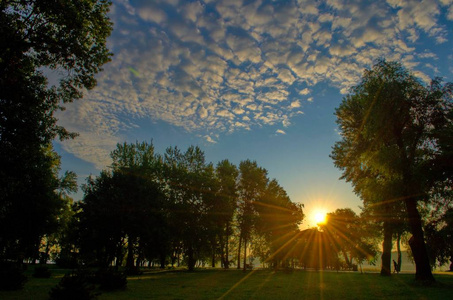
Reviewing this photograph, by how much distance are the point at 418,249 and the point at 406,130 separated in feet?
33.8

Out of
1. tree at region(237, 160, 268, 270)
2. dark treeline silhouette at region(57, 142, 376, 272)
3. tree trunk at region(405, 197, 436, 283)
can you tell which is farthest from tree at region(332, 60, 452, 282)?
tree at region(237, 160, 268, 270)

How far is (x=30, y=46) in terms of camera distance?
1672 cm

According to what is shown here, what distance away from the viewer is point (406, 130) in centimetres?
2298

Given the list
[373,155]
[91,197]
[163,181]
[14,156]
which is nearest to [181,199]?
[163,181]

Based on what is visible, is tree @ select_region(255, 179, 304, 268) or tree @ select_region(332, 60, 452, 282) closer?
tree @ select_region(332, 60, 452, 282)

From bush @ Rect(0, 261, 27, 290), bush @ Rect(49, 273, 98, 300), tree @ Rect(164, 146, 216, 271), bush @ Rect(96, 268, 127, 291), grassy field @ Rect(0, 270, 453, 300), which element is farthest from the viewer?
tree @ Rect(164, 146, 216, 271)

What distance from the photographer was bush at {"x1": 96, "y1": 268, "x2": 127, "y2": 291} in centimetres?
1630

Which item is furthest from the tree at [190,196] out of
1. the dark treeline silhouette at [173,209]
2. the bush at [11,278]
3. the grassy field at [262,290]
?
the bush at [11,278]

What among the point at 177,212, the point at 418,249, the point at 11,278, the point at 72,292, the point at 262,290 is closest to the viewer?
the point at 72,292

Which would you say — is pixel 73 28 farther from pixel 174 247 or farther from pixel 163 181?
pixel 174 247

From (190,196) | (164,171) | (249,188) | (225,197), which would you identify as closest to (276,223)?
(249,188)

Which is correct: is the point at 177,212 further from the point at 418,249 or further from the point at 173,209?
the point at 418,249

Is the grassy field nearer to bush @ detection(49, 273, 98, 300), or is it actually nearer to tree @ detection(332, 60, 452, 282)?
bush @ detection(49, 273, 98, 300)

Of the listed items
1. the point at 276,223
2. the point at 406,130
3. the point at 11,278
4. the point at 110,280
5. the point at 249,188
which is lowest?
the point at 110,280
